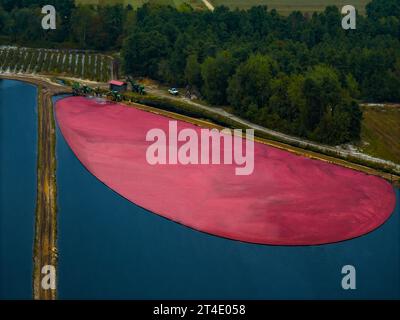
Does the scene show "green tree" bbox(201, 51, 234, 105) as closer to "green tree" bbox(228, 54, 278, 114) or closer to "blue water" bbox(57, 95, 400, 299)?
"green tree" bbox(228, 54, 278, 114)

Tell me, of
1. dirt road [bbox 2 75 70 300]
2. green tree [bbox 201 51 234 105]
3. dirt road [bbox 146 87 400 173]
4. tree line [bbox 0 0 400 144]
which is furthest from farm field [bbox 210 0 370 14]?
A: dirt road [bbox 2 75 70 300]

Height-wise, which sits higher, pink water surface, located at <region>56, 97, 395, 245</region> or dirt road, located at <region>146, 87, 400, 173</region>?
dirt road, located at <region>146, 87, 400, 173</region>

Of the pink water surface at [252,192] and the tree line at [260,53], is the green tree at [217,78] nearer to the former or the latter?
the tree line at [260,53]

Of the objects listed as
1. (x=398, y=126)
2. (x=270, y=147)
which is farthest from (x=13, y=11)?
(x=398, y=126)

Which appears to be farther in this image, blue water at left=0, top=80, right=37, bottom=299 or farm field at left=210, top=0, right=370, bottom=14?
farm field at left=210, top=0, right=370, bottom=14

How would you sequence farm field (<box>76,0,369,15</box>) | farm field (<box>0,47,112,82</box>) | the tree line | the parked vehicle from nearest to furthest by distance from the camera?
1. the tree line
2. the parked vehicle
3. farm field (<box>0,47,112,82</box>)
4. farm field (<box>76,0,369,15</box>)

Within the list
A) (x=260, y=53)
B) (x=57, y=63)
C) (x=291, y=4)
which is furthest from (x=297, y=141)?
(x=291, y=4)

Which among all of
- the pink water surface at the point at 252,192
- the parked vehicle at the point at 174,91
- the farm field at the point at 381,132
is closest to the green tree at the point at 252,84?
the parked vehicle at the point at 174,91
